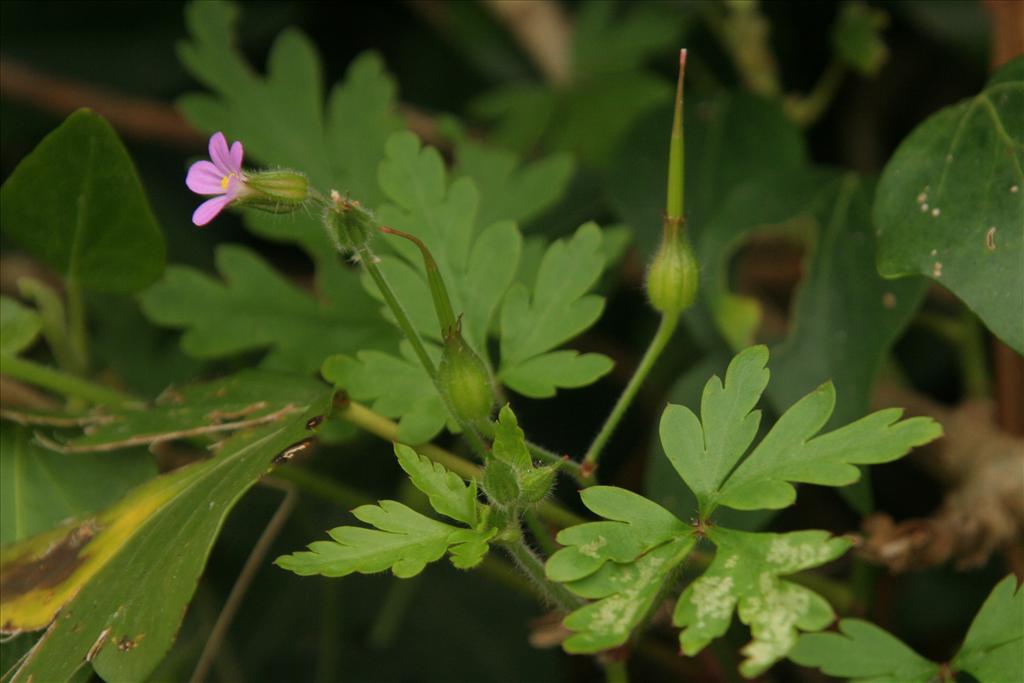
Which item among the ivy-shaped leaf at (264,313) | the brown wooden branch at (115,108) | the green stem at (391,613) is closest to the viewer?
the ivy-shaped leaf at (264,313)

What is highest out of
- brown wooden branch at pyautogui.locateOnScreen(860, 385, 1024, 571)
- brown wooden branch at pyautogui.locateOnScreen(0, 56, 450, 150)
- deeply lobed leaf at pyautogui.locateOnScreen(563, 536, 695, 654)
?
brown wooden branch at pyautogui.locateOnScreen(0, 56, 450, 150)

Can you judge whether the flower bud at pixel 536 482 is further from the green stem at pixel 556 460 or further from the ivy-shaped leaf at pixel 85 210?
the ivy-shaped leaf at pixel 85 210

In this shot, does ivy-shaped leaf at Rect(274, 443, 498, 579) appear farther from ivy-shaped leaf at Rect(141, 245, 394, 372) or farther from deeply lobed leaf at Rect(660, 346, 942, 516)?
ivy-shaped leaf at Rect(141, 245, 394, 372)

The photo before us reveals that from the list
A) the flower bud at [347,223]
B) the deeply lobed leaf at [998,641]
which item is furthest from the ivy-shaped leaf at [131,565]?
the deeply lobed leaf at [998,641]

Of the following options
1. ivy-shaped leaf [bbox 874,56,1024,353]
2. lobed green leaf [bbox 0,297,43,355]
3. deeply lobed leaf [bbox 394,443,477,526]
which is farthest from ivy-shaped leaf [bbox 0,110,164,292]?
ivy-shaped leaf [bbox 874,56,1024,353]

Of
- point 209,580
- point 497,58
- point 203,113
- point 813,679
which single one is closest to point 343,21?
point 497,58

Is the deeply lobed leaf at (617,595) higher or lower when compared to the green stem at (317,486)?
lower

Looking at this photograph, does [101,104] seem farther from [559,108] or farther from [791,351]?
[791,351]

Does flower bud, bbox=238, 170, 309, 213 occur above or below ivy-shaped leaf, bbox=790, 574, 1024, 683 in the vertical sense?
above
